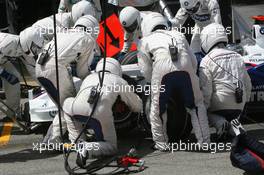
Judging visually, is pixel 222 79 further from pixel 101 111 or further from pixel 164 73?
pixel 101 111

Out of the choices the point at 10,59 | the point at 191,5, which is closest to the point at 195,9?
the point at 191,5

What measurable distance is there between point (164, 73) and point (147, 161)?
3.16ft

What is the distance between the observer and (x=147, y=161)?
6250 mm

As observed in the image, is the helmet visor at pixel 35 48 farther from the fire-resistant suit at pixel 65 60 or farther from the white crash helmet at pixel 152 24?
the white crash helmet at pixel 152 24

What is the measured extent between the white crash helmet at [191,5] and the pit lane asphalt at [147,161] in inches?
89.4

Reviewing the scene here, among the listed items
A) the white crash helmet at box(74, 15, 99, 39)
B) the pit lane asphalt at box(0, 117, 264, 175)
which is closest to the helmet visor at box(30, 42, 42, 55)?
the white crash helmet at box(74, 15, 99, 39)

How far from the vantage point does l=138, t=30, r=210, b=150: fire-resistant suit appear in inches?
252

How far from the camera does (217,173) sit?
568 centimetres

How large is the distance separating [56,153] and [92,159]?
1.90 ft

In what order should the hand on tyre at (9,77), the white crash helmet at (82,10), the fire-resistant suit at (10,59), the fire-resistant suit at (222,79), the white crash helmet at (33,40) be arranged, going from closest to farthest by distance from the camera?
1. the fire-resistant suit at (222,79)
2. the white crash helmet at (33,40)
3. the fire-resistant suit at (10,59)
4. the hand on tyre at (9,77)
5. the white crash helmet at (82,10)

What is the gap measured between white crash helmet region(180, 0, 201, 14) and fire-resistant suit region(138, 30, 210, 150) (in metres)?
2.17

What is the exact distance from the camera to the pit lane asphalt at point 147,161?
5.87 metres

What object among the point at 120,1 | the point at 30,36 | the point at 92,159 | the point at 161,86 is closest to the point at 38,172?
the point at 92,159

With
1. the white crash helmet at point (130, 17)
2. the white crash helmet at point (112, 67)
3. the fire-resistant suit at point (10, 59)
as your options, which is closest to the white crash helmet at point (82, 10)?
the fire-resistant suit at point (10, 59)
